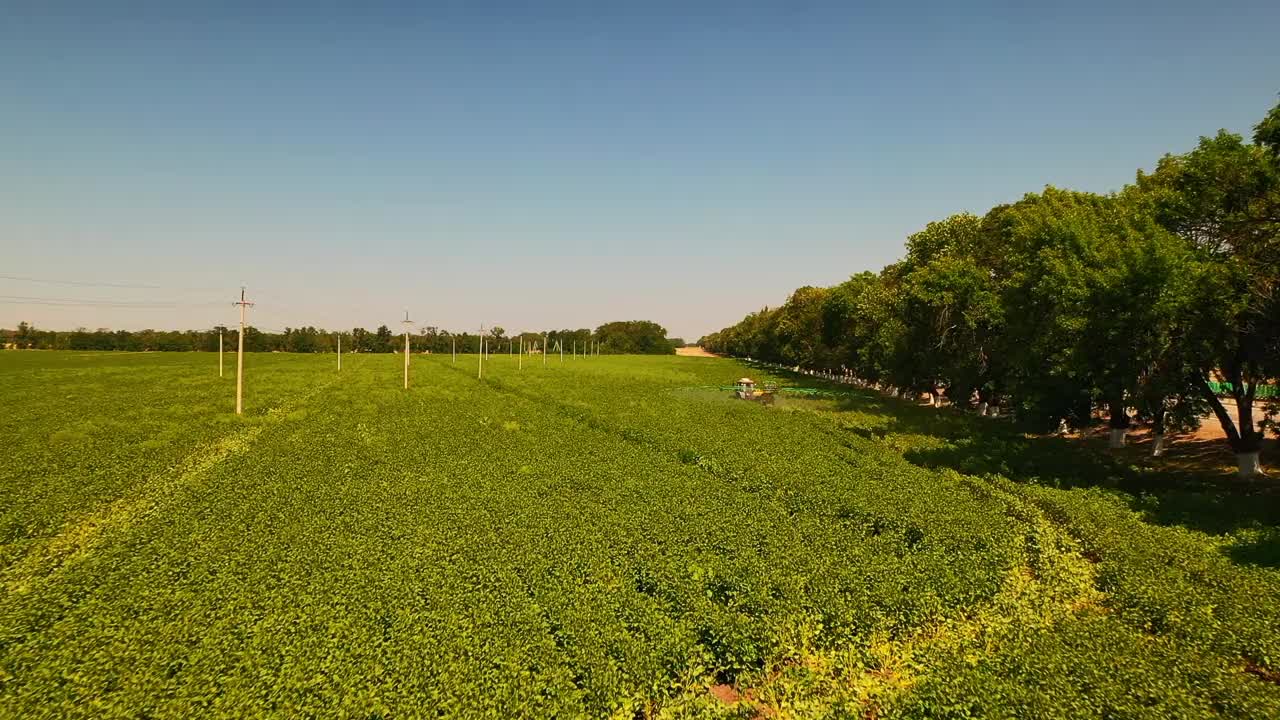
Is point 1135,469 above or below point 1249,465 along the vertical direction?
below

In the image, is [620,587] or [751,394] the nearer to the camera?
[620,587]

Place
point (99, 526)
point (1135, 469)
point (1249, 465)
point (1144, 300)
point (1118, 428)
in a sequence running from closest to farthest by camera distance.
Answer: point (99, 526) < point (1144, 300) < point (1249, 465) < point (1135, 469) < point (1118, 428)

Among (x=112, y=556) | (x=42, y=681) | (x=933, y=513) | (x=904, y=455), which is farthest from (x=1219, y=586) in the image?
(x=112, y=556)

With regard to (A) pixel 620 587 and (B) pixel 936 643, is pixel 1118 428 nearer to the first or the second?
(B) pixel 936 643

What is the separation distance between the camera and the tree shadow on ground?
795 inches

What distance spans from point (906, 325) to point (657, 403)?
2509 cm

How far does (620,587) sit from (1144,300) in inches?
988

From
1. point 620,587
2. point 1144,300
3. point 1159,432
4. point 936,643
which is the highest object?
point 1144,300

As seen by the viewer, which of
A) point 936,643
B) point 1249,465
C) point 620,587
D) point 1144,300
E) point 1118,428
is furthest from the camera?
point 1118,428

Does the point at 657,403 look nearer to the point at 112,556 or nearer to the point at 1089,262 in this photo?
the point at 1089,262

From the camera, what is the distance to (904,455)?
111 feet

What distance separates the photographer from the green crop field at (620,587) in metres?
10.6

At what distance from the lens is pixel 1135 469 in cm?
2930

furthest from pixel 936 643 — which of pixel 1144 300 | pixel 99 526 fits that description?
pixel 99 526
